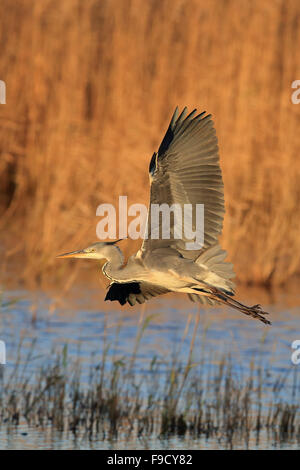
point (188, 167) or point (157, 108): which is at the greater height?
point (157, 108)

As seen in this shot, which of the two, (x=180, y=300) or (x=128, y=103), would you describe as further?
(x=180, y=300)

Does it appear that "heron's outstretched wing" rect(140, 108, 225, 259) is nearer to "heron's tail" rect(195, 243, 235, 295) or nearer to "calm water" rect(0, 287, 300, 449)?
"heron's tail" rect(195, 243, 235, 295)

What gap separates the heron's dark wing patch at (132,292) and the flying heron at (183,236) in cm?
25

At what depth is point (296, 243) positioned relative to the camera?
10742 millimetres

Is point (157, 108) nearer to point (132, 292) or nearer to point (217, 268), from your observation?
point (132, 292)

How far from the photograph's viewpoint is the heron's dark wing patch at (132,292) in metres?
5.30

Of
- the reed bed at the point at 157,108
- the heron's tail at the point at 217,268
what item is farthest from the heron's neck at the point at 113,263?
the reed bed at the point at 157,108

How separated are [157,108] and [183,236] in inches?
219

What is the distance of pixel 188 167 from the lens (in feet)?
15.9

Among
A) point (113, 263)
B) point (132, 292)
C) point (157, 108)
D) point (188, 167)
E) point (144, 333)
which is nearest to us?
point (188, 167)

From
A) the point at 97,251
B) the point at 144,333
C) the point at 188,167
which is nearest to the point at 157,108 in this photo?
the point at 144,333

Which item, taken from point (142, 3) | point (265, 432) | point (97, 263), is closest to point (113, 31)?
point (142, 3)
